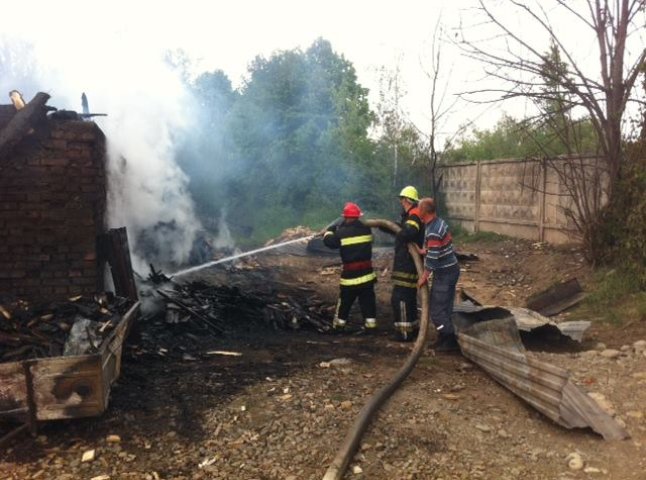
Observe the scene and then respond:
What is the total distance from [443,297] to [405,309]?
670 mm

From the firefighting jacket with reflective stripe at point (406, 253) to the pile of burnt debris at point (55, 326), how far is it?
3304 mm

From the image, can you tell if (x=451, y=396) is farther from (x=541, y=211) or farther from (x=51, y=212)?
(x=541, y=211)

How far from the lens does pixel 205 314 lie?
7082 mm

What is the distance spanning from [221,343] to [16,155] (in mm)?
2923

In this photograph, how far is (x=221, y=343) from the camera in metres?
6.45

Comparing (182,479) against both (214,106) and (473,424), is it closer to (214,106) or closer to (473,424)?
(473,424)

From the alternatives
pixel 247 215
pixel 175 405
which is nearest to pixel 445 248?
pixel 175 405

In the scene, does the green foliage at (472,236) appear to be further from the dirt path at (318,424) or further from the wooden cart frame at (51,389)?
the wooden cart frame at (51,389)

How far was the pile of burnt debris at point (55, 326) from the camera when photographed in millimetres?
4203

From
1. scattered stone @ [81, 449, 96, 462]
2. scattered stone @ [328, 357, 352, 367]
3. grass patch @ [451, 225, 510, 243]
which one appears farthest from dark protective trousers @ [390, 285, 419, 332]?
grass patch @ [451, 225, 510, 243]

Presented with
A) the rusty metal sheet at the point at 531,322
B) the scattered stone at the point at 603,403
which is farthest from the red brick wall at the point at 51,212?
the scattered stone at the point at 603,403

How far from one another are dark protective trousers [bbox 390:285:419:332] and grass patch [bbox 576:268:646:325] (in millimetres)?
2502

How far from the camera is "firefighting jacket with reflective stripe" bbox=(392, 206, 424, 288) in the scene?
22.3ft

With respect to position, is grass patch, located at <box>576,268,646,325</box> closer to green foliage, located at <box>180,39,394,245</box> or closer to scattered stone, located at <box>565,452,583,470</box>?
scattered stone, located at <box>565,452,583,470</box>
